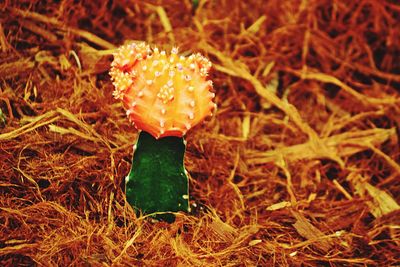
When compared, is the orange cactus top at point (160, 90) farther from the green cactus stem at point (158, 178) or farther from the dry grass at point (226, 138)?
the dry grass at point (226, 138)

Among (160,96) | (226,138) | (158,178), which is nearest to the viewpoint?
(160,96)

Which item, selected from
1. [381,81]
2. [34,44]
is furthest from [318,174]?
[34,44]

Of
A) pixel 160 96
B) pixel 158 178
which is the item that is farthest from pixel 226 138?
pixel 160 96

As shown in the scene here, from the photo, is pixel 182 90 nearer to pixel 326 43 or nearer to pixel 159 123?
pixel 159 123

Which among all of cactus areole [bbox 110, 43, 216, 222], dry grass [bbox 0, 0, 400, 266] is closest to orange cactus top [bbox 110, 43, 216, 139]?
cactus areole [bbox 110, 43, 216, 222]

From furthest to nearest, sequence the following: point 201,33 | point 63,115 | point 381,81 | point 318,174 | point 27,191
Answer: point 381,81 < point 201,33 < point 318,174 < point 63,115 < point 27,191

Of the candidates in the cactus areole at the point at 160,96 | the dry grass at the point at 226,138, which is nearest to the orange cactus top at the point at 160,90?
the cactus areole at the point at 160,96

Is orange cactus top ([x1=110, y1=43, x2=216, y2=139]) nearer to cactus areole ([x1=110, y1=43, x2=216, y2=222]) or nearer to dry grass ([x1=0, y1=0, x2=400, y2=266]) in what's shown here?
cactus areole ([x1=110, y1=43, x2=216, y2=222])

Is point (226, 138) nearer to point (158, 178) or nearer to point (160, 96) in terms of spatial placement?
point (158, 178)
